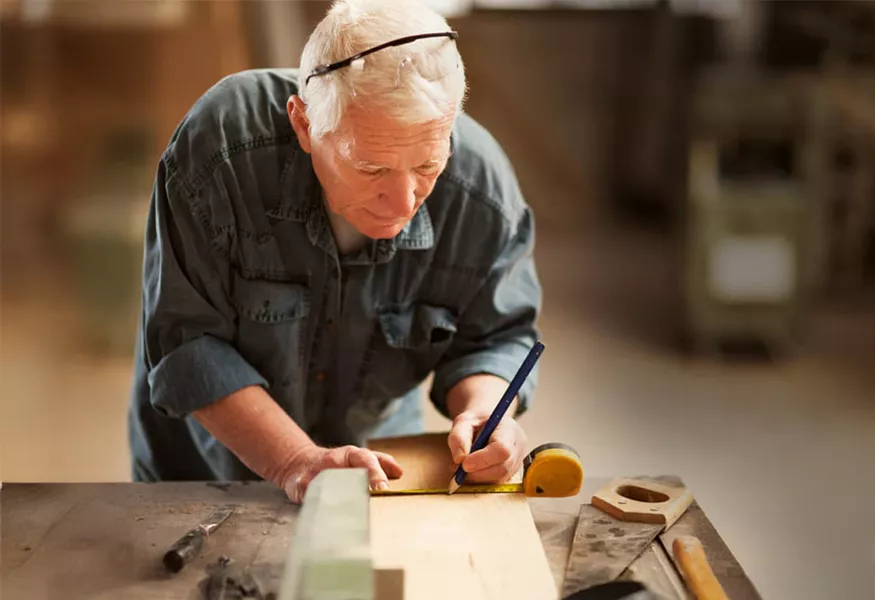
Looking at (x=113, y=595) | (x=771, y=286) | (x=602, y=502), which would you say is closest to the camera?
(x=113, y=595)

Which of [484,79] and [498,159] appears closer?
[498,159]

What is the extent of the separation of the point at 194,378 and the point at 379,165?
462 millimetres

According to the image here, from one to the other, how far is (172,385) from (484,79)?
567cm

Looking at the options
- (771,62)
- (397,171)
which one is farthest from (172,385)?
(771,62)

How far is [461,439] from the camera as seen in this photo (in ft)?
4.95

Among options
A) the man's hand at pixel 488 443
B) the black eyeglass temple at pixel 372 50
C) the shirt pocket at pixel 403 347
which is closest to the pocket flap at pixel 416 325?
the shirt pocket at pixel 403 347

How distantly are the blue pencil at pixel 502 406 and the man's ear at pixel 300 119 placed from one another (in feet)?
1.48

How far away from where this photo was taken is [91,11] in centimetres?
468

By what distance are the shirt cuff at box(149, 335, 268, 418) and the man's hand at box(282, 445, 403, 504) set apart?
0.16 metres

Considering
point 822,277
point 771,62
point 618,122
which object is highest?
point 771,62

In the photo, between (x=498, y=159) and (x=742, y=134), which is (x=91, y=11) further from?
(x=498, y=159)

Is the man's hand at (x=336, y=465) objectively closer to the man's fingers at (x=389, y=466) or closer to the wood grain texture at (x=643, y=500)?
the man's fingers at (x=389, y=466)

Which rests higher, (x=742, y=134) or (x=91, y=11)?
(x=91, y=11)

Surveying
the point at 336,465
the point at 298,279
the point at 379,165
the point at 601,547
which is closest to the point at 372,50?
the point at 379,165
